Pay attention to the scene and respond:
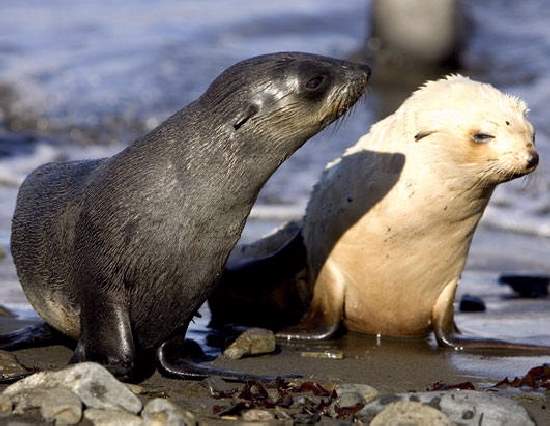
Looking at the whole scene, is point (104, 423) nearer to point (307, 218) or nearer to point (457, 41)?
point (307, 218)

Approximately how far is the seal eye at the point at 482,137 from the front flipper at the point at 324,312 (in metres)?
1.15

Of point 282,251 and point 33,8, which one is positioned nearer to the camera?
point 282,251

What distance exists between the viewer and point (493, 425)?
5.27 metres

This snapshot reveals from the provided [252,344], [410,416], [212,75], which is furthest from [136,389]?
[212,75]

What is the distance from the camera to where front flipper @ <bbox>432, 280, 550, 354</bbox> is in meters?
7.01

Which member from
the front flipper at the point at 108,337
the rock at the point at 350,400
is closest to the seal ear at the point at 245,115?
the front flipper at the point at 108,337

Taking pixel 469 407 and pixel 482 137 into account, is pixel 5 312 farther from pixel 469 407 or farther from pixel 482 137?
pixel 469 407

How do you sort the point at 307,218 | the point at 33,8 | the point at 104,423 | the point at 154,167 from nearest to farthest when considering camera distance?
the point at 104,423
the point at 154,167
the point at 307,218
the point at 33,8

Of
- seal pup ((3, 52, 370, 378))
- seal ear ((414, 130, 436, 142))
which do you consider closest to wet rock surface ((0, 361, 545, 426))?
seal pup ((3, 52, 370, 378))

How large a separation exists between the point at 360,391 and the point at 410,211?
1628mm

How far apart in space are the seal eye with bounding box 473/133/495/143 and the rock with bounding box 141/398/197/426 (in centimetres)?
242

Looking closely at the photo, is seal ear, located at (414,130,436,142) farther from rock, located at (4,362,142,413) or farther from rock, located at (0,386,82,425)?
rock, located at (0,386,82,425)

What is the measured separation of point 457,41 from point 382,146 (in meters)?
13.3

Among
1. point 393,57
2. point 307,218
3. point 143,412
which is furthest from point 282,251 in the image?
point 393,57
